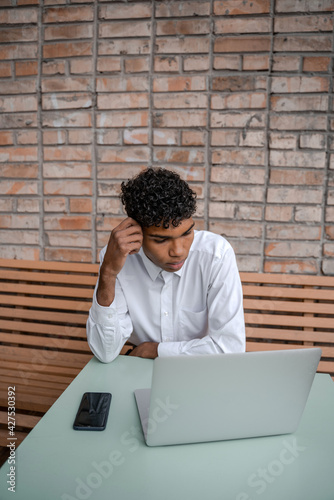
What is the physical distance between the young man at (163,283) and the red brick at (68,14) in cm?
125

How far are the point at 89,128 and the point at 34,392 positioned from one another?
147cm

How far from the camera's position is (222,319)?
4.18ft

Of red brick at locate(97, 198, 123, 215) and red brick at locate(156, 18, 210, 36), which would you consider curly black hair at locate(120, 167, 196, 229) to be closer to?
red brick at locate(97, 198, 123, 215)

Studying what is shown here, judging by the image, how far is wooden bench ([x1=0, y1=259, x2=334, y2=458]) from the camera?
70.5 inches

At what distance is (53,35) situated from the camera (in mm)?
2002

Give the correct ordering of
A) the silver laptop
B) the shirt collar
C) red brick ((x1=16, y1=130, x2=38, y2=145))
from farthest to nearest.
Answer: red brick ((x1=16, y1=130, x2=38, y2=145)), the shirt collar, the silver laptop

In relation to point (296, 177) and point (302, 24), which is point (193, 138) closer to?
point (296, 177)

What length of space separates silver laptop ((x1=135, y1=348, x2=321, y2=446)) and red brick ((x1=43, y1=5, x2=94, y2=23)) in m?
2.04

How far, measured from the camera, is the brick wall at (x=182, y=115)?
1.86m

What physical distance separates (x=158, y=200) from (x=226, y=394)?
688 mm

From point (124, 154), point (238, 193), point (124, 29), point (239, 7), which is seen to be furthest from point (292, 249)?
point (124, 29)

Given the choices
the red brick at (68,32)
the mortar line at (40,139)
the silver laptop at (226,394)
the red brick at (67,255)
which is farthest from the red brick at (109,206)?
the silver laptop at (226,394)

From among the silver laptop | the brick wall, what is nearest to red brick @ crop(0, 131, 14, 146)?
the brick wall

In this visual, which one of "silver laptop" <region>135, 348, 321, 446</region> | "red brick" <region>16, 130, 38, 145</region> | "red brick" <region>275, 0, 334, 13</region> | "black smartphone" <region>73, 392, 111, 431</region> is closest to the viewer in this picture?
"silver laptop" <region>135, 348, 321, 446</region>
